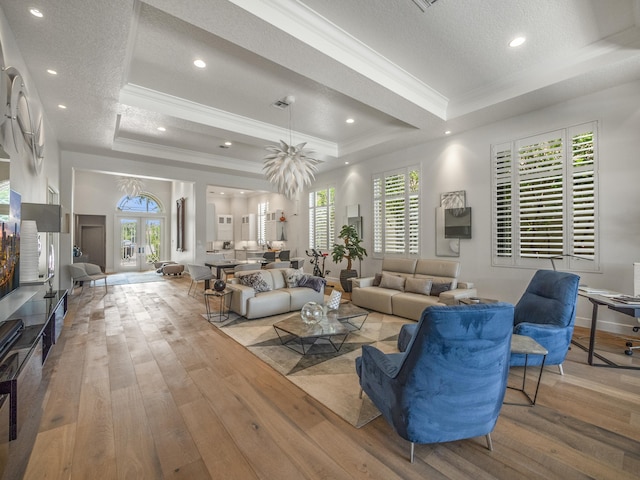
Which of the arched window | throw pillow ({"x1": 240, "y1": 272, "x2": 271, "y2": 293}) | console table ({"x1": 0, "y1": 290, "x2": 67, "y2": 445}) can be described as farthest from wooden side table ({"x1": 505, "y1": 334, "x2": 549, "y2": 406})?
the arched window

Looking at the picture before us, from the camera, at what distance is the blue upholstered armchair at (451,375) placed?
1.62 metres

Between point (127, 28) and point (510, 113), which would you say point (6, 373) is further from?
point (510, 113)

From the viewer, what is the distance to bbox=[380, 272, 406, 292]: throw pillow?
5.46 metres

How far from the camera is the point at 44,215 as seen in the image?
3.14m

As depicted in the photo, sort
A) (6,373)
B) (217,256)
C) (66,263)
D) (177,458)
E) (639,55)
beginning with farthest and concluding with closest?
(217,256) < (66,263) < (639,55) < (177,458) < (6,373)

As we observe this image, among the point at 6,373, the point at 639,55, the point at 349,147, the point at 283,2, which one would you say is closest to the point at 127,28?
the point at 283,2

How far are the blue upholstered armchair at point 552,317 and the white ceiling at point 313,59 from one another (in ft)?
9.15

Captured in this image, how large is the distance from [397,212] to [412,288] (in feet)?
7.57

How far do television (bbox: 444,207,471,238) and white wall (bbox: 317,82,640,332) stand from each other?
0.42 ft

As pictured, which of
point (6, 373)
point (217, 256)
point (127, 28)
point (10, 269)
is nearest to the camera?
point (6, 373)

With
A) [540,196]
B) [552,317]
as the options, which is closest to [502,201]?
[540,196]

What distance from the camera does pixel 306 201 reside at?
9734 millimetres

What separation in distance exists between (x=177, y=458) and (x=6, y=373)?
1.13 meters

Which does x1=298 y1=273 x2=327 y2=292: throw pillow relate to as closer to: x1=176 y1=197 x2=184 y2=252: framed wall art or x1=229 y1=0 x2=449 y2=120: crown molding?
x1=229 y1=0 x2=449 y2=120: crown molding
